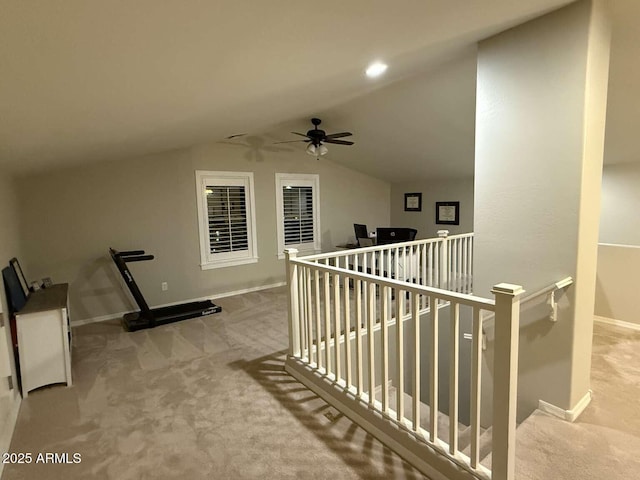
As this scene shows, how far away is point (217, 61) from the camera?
1.63m

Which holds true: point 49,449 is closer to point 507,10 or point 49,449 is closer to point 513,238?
point 513,238

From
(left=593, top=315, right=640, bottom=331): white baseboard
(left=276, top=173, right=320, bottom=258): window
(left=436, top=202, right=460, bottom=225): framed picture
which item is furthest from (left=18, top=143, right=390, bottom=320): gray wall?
→ (left=593, top=315, right=640, bottom=331): white baseboard

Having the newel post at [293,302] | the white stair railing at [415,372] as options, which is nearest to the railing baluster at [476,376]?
the white stair railing at [415,372]

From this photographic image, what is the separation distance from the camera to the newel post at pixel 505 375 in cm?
149

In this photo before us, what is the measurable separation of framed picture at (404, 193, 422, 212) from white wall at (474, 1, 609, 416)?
15.4 feet

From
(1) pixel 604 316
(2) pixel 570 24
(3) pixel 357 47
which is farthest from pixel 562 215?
(1) pixel 604 316

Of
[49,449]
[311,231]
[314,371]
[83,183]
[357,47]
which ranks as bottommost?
[49,449]

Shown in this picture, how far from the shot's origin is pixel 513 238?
2525mm

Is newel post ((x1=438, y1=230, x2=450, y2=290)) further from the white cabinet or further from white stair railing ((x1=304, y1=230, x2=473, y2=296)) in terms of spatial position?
the white cabinet

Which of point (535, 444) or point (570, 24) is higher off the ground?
point (570, 24)

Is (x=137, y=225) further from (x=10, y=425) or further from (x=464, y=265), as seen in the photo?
(x=464, y=265)

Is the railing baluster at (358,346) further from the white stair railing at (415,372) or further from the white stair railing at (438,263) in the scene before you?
the white stair railing at (438,263)

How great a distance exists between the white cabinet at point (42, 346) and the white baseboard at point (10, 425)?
192 millimetres

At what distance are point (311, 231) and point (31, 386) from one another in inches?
190
